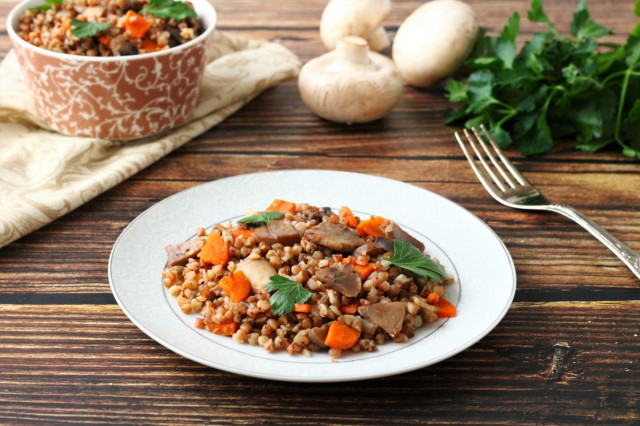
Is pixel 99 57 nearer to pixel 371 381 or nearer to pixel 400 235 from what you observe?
pixel 400 235

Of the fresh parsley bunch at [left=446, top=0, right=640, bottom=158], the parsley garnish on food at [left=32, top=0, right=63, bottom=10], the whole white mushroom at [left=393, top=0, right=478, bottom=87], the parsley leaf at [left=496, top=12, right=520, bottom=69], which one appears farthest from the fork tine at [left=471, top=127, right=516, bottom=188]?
the parsley garnish on food at [left=32, top=0, right=63, bottom=10]

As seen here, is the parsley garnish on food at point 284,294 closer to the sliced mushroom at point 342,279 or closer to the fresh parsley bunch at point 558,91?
the sliced mushroom at point 342,279

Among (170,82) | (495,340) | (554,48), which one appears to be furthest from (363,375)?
(554,48)

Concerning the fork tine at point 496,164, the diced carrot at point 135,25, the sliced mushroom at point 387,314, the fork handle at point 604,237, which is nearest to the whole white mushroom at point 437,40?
the fork tine at point 496,164

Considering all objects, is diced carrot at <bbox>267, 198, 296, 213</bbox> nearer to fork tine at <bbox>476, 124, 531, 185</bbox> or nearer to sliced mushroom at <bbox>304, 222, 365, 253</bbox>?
sliced mushroom at <bbox>304, 222, 365, 253</bbox>

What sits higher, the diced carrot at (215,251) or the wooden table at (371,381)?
the diced carrot at (215,251)

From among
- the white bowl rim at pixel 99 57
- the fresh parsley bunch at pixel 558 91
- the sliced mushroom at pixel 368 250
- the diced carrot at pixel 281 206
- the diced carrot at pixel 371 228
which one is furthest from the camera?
the fresh parsley bunch at pixel 558 91
